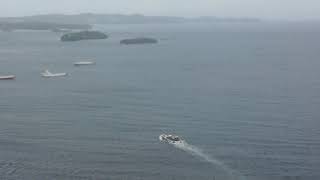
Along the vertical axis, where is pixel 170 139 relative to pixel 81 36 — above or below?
below

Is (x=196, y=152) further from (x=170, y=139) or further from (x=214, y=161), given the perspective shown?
(x=170, y=139)

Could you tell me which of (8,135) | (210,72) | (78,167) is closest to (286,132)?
(78,167)

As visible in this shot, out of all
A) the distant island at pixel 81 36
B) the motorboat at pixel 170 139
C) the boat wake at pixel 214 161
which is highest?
the distant island at pixel 81 36

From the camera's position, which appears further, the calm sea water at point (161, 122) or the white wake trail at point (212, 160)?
the calm sea water at point (161, 122)

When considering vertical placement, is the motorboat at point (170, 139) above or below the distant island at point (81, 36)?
below

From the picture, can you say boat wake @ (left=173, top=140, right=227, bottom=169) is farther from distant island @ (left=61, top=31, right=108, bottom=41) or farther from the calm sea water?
distant island @ (left=61, top=31, right=108, bottom=41)

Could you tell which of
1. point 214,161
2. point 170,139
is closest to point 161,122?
point 170,139

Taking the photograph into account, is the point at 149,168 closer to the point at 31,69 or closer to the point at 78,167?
the point at 78,167

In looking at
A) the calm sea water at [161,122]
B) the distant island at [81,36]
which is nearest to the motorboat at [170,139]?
the calm sea water at [161,122]

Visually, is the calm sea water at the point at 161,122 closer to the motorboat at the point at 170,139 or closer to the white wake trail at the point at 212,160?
the white wake trail at the point at 212,160
